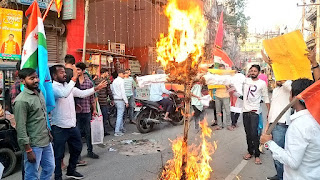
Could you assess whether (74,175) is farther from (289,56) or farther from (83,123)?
(289,56)

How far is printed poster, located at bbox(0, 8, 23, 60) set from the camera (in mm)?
9117

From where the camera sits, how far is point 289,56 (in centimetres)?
346

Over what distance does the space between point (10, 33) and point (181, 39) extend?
26.8ft

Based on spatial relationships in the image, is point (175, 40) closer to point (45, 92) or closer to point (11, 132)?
point (45, 92)

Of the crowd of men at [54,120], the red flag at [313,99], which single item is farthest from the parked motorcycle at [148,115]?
the red flag at [313,99]

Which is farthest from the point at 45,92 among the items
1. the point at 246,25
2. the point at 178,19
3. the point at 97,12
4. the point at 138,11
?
the point at 246,25

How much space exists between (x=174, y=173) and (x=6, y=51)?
8.59 metres

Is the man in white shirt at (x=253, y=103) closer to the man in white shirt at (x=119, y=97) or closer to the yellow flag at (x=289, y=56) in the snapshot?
the yellow flag at (x=289, y=56)

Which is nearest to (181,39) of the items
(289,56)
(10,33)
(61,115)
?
(289,56)

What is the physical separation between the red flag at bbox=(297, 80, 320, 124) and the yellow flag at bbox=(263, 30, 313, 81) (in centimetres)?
140

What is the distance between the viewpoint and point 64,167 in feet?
16.0

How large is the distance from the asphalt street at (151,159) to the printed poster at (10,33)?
17.7 feet

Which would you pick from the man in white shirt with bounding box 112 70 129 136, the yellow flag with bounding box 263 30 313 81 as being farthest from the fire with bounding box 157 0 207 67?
the man in white shirt with bounding box 112 70 129 136

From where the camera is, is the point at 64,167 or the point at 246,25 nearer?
the point at 64,167
